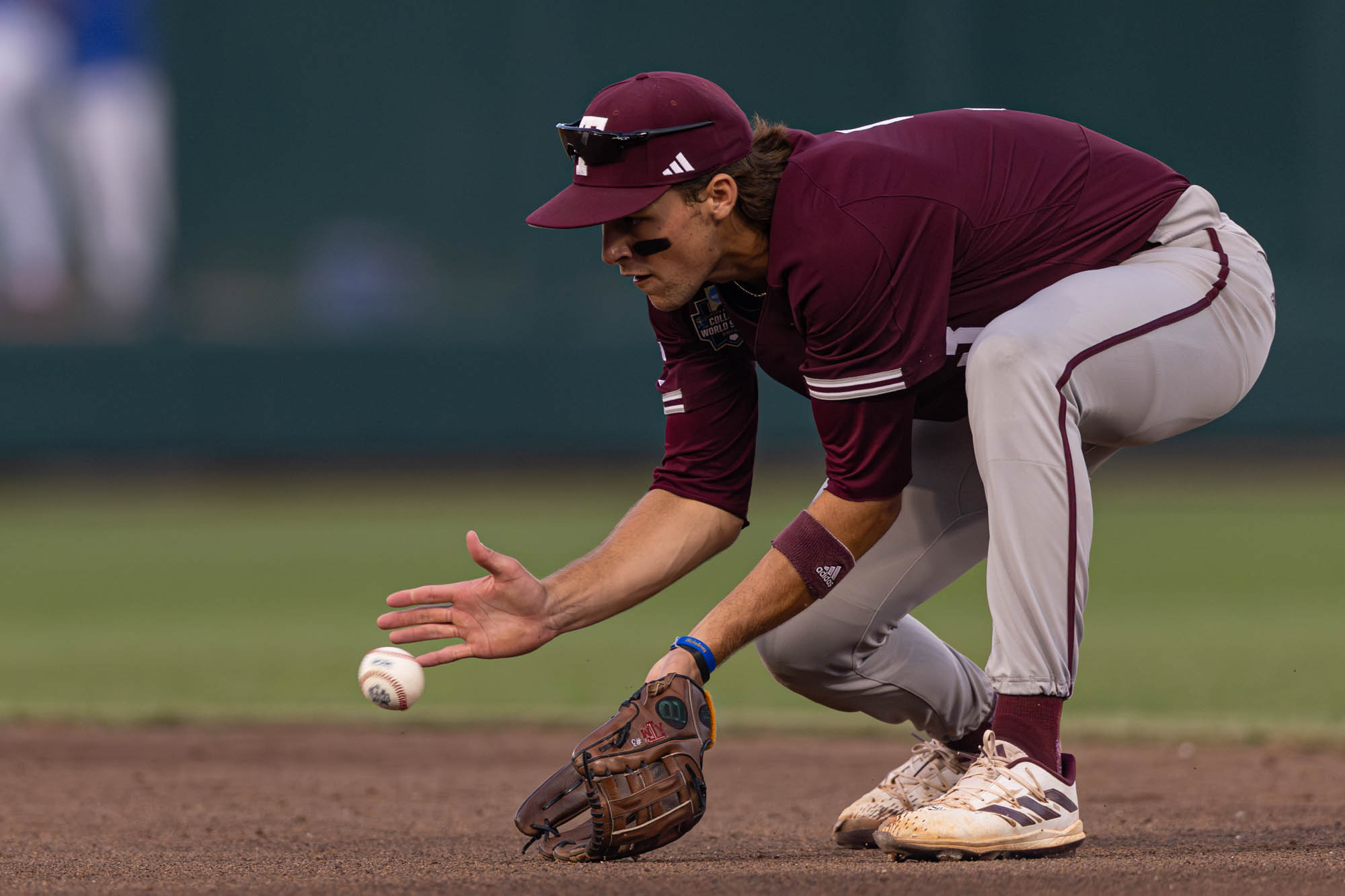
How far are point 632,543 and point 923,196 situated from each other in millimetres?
945

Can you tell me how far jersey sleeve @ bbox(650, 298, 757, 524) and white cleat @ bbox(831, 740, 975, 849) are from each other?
0.64 m

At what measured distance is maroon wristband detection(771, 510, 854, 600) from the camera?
9.75 feet

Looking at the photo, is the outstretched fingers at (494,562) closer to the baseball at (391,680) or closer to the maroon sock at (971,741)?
the baseball at (391,680)

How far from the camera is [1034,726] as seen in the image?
9.48ft

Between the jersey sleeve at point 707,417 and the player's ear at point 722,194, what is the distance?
462mm

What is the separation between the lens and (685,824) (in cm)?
288

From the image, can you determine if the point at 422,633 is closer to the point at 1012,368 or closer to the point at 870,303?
the point at 870,303

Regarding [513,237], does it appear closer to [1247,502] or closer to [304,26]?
[304,26]

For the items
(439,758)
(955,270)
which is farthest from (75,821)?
(955,270)

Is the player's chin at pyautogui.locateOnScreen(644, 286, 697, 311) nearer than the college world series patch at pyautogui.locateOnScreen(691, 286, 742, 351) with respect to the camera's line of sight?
Yes

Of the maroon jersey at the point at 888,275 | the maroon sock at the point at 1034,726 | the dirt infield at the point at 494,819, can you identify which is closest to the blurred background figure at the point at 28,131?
the dirt infield at the point at 494,819

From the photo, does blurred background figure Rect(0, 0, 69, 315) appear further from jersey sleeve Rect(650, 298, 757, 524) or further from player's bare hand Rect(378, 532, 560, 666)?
player's bare hand Rect(378, 532, 560, 666)

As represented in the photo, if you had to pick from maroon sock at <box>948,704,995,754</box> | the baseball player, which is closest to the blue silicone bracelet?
the baseball player

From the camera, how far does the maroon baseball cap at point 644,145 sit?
287cm
